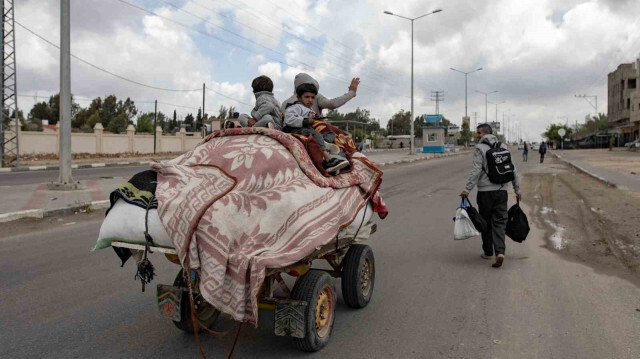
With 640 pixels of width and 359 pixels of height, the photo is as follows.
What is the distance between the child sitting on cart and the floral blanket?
0.24m

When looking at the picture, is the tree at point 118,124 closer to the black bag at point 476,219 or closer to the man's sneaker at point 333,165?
the black bag at point 476,219

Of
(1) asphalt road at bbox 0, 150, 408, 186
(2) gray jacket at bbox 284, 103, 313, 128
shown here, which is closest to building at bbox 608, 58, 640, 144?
(1) asphalt road at bbox 0, 150, 408, 186

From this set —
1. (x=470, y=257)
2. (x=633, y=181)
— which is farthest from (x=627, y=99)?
(x=470, y=257)

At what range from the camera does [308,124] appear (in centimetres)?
450

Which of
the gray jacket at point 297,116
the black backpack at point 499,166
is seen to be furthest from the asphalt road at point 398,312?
the gray jacket at point 297,116

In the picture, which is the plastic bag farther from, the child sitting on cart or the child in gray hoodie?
the child in gray hoodie

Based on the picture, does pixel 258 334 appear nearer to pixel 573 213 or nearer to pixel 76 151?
pixel 573 213

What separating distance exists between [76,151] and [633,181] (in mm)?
35168

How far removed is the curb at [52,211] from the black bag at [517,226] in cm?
862

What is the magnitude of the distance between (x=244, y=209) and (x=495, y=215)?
4.30 meters

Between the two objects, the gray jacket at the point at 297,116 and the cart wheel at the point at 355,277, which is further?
the cart wheel at the point at 355,277

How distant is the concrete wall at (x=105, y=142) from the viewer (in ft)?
113

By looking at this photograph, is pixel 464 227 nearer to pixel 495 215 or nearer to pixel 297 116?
pixel 495 215

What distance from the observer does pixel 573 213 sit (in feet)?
36.7
